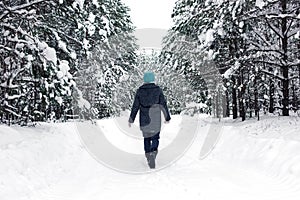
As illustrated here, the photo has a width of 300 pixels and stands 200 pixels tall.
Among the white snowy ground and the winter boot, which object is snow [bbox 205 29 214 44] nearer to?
the white snowy ground

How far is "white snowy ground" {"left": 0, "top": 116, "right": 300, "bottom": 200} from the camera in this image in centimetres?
546

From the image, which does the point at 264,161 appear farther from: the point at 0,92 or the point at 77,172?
the point at 0,92

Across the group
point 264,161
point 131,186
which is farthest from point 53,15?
point 264,161

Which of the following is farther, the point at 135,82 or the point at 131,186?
the point at 135,82

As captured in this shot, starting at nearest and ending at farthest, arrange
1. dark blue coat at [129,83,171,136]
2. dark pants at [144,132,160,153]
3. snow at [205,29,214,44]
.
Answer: dark pants at [144,132,160,153] < dark blue coat at [129,83,171,136] < snow at [205,29,214,44]

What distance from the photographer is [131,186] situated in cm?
613

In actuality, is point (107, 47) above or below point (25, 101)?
above

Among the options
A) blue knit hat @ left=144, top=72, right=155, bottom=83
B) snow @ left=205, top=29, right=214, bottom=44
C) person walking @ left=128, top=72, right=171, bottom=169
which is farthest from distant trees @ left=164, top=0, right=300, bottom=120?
person walking @ left=128, top=72, right=171, bottom=169

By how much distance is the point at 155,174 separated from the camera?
23.2 ft

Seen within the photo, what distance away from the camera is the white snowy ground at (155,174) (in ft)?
17.9

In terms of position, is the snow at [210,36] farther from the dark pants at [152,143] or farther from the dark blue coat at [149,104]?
the dark pants at [152,143]

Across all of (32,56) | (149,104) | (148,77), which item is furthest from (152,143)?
(32,56)

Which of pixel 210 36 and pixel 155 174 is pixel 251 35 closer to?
pixel 210 36

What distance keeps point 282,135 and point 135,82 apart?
4214 centimetres
